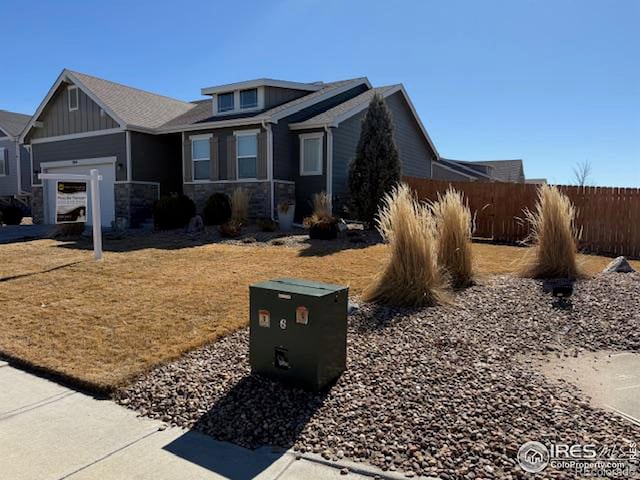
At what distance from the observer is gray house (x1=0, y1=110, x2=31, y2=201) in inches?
992

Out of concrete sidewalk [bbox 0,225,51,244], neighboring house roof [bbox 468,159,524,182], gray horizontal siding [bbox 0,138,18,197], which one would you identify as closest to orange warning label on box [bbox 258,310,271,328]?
concrete sidewalk [bbox 0,225,51,244]

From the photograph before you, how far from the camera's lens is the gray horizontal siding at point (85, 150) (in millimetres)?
16469

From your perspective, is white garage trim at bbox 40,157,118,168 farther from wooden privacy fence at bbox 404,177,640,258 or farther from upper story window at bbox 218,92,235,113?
wooden privacy fence at bbox 404,177,640,258

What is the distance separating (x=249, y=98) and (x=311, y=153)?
10.1 feet

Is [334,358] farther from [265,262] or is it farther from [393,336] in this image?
[265,262]

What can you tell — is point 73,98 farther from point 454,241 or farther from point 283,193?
point 454,241

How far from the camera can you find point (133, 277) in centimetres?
750

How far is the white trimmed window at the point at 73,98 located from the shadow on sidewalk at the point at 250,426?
17.5 m

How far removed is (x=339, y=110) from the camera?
51.8 feet

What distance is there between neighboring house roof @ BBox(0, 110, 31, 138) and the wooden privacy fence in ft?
79.2

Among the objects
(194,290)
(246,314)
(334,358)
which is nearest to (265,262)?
(194,290)

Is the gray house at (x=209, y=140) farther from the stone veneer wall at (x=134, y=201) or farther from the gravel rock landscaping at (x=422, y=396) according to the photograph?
the gravel rock landscaping at (x=422, y=396)

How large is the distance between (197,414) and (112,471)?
2.38ft

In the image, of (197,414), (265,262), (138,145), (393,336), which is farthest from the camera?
(138,145)
